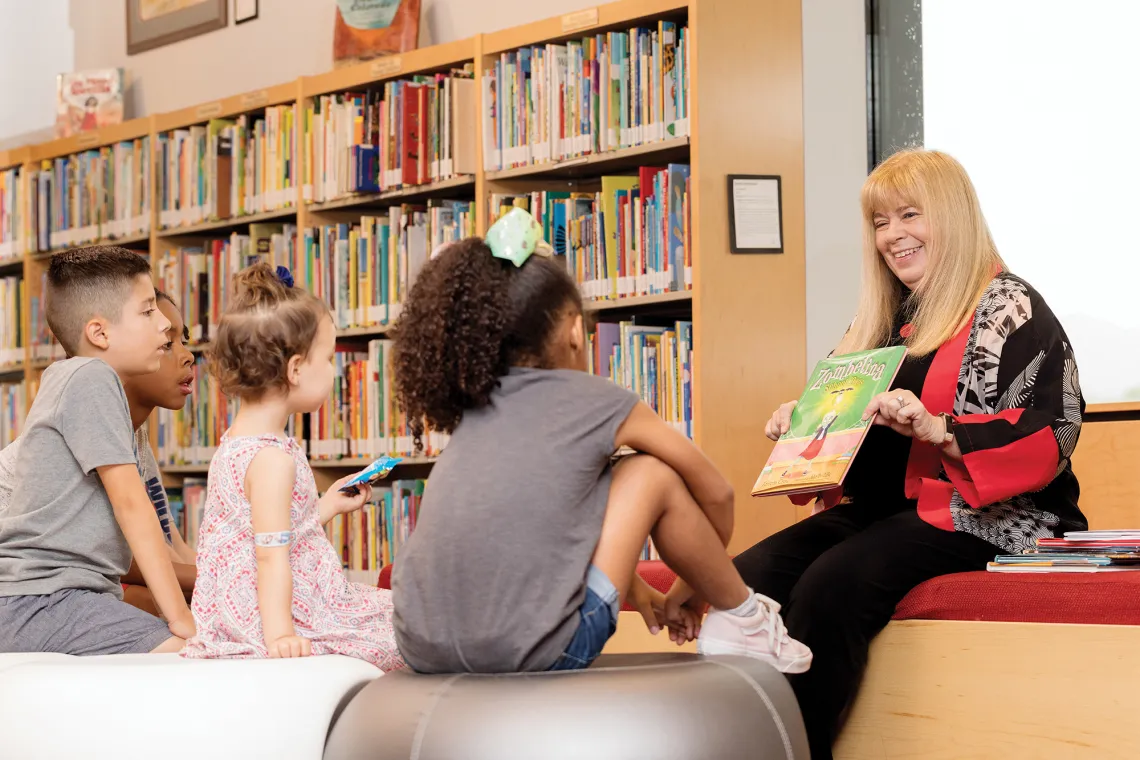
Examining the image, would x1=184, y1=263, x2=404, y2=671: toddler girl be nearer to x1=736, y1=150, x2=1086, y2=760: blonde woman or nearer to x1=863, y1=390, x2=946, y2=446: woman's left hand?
x1=736, y1=150, x2=1086, y2=760: blonde woman

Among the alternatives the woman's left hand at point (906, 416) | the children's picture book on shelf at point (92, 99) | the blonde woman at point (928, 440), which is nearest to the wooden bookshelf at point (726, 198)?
the blonde woman at point (928, 440)

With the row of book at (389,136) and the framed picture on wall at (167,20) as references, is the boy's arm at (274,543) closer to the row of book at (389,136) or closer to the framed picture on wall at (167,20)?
the row of book at (389,136)

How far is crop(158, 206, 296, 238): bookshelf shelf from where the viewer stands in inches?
176

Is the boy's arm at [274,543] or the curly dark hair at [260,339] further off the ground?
the curly dark hair at [260,339]

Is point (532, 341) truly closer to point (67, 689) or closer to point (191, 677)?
point (191, 677)

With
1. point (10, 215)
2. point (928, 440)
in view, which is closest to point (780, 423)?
point (928, 440)

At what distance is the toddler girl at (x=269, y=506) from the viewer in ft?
6.86

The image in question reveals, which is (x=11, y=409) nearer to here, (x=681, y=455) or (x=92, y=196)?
(x=92, y=196)

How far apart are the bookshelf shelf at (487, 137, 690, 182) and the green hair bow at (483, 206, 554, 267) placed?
1688 millimetres

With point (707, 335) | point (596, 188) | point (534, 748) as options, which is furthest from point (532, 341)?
point (596, 188)

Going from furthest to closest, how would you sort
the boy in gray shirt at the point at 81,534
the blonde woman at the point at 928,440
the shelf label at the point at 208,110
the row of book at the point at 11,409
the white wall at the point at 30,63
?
the white wall at the point at 30,63
the row of book at the point at 11,409
the shelf label at the point at 208,110
the boy in gray shirt at the point at 81,534
the blonde woman at the point at 928,440

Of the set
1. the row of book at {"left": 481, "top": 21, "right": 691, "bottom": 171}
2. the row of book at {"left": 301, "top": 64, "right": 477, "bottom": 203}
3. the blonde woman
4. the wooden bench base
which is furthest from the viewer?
the row of book at {"left": 301, "top": 64, "right": 477, "bottom": 203}

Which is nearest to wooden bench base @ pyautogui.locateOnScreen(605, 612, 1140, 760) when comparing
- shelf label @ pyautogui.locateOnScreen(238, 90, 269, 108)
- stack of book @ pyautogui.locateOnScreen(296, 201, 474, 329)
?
stack of book @ pyautogui.locateOnScreen(296, 201, 474, 329)

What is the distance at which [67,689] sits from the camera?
6.26ft
